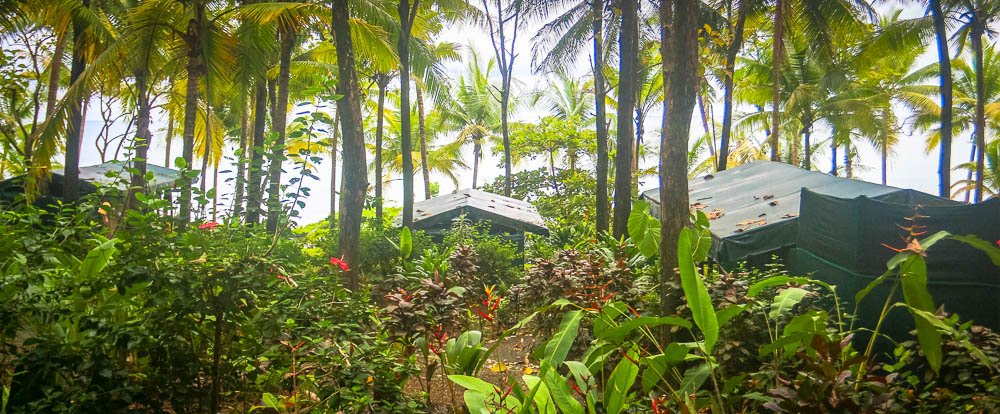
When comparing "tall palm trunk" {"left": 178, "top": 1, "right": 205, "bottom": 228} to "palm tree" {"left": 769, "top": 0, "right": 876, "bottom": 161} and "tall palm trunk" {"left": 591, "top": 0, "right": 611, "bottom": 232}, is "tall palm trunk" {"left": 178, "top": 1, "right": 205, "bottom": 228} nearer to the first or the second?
"tall palm trunk" {"left": 591, "top": 0, "right": 611, "bottom": 232}

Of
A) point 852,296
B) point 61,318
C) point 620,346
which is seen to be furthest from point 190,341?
point 852,296

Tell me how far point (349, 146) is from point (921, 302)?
675cm

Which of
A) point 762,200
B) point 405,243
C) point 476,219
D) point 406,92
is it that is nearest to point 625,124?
point 762,200

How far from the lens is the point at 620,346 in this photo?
11.2 feet

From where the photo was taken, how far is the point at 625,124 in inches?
404

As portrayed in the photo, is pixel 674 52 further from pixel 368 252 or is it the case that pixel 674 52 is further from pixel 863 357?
pixel 368 252

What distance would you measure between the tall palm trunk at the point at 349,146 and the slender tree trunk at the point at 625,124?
425 centimetres

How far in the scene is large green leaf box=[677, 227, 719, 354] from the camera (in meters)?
2.82

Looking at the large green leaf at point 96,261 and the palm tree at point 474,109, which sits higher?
the palm tree at point 474,109

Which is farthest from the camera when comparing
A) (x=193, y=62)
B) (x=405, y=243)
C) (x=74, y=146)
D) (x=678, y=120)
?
(x=74, y=146)

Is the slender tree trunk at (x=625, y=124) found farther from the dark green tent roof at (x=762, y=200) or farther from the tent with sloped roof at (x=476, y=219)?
the tent with sloped roof at (x=476, y=219)

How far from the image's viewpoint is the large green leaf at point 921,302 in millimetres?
2861

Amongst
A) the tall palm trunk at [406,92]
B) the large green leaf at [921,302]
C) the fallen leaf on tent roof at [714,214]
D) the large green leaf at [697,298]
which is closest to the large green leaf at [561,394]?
the large green leaf at [697,298]

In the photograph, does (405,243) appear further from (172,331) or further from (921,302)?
(921,302)
